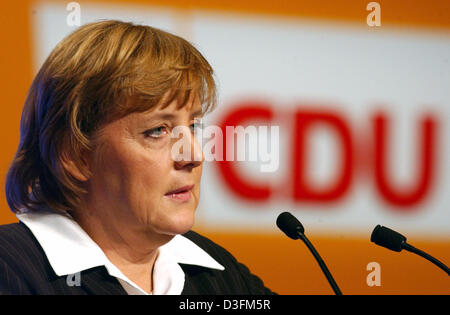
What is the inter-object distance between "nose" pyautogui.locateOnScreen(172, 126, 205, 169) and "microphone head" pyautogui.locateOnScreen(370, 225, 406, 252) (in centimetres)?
41

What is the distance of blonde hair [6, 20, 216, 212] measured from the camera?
110cm

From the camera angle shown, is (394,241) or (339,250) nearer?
(394,241)

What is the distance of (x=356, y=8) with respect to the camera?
1723 millimetres

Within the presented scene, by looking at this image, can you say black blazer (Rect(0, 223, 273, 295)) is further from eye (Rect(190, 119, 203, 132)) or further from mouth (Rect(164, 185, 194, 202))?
eye (Rect(190, 119, 203, 132))

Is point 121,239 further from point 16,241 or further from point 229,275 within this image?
point 229,275

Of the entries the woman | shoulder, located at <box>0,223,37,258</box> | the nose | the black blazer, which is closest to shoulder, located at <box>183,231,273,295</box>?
the black blazer

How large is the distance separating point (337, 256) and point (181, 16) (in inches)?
35.4

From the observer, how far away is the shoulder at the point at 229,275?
1.33 m

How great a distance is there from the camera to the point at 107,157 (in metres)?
1.12

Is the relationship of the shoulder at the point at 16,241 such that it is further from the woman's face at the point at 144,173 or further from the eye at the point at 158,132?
the eye at the point at 158,132

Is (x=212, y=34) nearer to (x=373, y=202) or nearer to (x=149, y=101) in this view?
(x=149, y=101)

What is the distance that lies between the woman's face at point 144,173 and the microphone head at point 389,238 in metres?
0.39

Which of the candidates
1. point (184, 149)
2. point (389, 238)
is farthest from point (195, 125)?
point (389, 238)

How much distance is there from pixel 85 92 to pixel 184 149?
0.78ft
